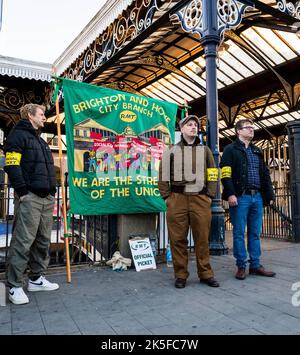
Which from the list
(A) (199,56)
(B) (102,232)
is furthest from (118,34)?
(B) (102,232)

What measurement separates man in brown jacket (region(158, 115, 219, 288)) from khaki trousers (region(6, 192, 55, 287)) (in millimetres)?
1416

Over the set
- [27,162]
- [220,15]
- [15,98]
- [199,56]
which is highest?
[199,56]

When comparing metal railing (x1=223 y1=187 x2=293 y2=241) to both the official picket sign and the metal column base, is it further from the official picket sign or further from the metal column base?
the official picket sign

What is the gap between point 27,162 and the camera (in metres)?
3.49

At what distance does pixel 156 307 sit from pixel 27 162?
2.03 meters

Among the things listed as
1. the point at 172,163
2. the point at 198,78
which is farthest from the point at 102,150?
the point at 198,78

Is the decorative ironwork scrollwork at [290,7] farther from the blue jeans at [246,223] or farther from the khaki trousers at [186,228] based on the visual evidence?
the khaki trousers at [186,228]

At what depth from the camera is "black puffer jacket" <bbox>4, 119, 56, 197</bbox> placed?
331cm

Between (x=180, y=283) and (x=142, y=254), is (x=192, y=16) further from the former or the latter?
(x=180, y=283)

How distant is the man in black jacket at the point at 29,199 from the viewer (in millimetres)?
3322

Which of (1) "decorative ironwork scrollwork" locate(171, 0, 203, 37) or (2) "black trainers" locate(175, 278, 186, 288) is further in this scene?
(1) "decorative ironwork scrollwork" locate(171, 0, 203, 37)

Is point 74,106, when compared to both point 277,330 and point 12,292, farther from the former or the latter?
point 277,330

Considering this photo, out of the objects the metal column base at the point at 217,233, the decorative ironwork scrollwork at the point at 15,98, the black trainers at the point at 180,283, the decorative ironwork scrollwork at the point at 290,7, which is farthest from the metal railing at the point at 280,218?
the decorative ironwork scrollwork at the point at 15,98

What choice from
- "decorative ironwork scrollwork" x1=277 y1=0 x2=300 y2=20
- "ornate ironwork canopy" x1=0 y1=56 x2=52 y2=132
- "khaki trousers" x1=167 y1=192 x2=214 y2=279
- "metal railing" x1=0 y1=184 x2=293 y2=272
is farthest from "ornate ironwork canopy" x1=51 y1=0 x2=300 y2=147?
"metal railing" x1=0 y1=184 x2=293 y2=272
